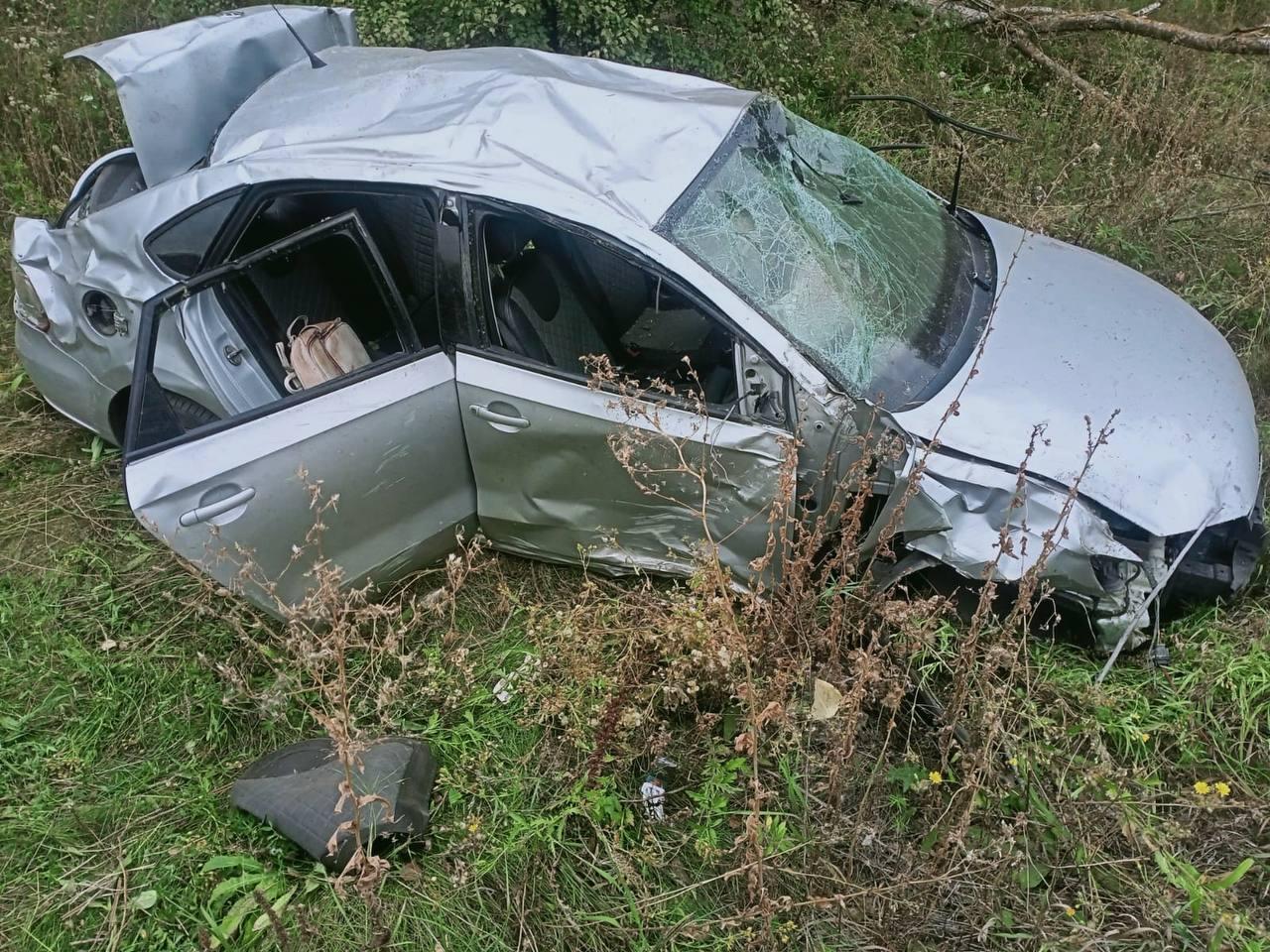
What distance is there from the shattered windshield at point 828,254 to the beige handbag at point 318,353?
1230mm

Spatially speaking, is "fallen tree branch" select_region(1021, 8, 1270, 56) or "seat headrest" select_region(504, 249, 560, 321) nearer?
"seat headrest" select_region(504, 249, 560, 321)

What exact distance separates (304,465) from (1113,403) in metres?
2.42

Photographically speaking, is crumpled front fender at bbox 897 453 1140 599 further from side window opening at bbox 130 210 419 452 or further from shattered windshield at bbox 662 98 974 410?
side window opening at bbox 130 210 419 452

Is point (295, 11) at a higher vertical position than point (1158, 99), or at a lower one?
higher

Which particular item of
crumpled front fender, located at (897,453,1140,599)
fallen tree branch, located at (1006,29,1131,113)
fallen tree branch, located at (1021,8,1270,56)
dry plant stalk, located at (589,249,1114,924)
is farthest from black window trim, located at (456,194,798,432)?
fallen tree branch, located at (1021,8,1270,56)

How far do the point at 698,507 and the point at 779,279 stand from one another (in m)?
0.74

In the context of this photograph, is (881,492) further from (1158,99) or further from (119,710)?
(1158,99)

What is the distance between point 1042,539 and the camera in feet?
8.68

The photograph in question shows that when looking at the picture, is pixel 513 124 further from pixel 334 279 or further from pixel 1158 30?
pixel 1158 30

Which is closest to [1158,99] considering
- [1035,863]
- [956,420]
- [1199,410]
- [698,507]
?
[1199,410]

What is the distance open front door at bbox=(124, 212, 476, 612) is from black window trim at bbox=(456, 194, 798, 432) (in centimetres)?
16

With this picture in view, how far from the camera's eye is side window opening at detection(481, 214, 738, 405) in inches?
115

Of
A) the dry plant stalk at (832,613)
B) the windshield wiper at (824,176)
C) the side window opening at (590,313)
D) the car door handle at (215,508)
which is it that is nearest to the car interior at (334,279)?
the side window opening at (590,313)

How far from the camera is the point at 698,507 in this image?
2943mm
